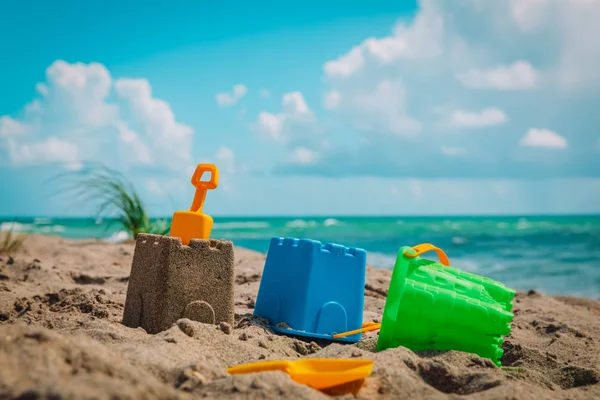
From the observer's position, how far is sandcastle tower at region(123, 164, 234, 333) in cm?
262

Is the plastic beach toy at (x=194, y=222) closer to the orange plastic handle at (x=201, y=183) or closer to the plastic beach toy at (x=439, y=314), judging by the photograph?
the orange plastic handle at (x=201, y=183)

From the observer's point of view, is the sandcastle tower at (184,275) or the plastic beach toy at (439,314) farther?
the sandcastle tower at (184,275)

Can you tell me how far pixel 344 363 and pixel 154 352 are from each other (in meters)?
0.67

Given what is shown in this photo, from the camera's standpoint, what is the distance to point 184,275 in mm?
2650

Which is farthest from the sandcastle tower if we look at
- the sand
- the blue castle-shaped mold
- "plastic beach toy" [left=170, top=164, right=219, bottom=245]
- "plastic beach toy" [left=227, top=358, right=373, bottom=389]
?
"plastic beach toy" [left=227, top=358, right=373, bottom=389]

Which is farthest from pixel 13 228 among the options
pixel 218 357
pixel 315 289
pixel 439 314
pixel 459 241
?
pixel 459 241

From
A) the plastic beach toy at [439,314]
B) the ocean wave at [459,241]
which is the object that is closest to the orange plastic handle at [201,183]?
the plastic beach toy at [439,314]

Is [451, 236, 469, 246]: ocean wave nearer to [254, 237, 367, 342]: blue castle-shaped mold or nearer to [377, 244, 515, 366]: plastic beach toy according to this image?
[254, 237, 367, 342]: blue castle-shaped mold

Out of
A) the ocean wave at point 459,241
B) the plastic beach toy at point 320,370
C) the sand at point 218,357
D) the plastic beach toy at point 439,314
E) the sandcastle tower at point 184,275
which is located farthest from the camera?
the ocean wave at point 459,241

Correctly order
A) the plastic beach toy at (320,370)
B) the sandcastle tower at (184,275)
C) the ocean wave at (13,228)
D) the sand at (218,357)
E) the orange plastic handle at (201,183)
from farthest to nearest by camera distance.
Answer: the ocean wave at (13,228) < the orange plastic handle at (201,183) < the sandcastle tower at (184,275) < the plastic beach toy at (320,370) < the sand at (218,357)

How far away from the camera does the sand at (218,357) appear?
4.87 feet

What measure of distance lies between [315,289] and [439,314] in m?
0.75

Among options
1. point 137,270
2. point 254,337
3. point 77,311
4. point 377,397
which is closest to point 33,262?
point 77,311

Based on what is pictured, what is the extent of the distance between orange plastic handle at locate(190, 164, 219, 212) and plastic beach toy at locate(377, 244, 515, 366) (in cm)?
95
